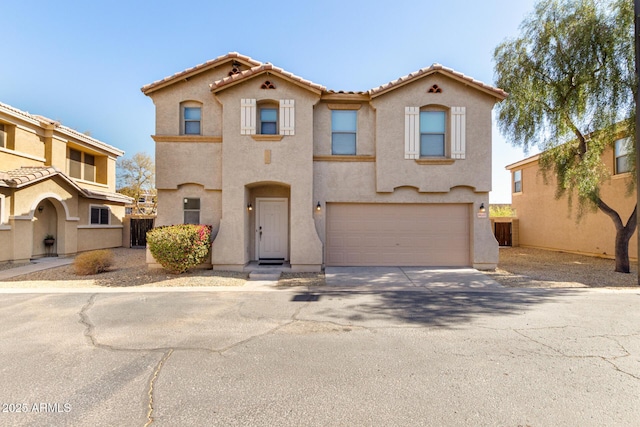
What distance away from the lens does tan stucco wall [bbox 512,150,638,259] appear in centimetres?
1313

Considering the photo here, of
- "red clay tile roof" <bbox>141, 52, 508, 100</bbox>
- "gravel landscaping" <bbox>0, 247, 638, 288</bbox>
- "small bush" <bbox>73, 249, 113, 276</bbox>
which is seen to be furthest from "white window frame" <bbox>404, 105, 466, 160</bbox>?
"small bush" <bbox>73, 249, 113, 276</bbox>

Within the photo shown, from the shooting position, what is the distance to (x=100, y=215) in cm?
1669

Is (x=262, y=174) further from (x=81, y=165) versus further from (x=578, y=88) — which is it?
(x=81, y=165)

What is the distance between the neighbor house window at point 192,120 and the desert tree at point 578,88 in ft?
38.2

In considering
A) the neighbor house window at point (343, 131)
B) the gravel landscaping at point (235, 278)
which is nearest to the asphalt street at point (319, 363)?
the gravel landscaping at point (235, 278)

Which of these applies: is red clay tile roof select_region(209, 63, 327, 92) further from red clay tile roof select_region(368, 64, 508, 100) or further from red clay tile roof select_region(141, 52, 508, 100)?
red clay tile roof select_region(368, 64, 508, 100)

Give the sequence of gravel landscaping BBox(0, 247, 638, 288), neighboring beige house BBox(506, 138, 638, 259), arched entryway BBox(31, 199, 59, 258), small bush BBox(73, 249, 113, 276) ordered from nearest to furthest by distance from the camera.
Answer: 1. gravel landscaping BBox(0, 247, 638, 288)
2. small bush BBox(73, 249, 113, 276)
3. neighboring beige house BBox(506, 138, 638, 259)
4. arched entryway BBox(31, 199, 59, 258)

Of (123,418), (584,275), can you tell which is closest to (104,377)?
(123,418)

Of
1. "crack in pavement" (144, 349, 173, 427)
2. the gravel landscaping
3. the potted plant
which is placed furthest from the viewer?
the potted plant

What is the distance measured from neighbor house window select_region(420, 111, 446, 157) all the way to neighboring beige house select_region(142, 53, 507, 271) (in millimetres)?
35

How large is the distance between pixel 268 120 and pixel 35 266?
10.2 m

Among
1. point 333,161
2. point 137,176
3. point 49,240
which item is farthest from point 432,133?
point 137,176

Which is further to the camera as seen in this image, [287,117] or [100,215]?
[100,215]

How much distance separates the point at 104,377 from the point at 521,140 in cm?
1397
